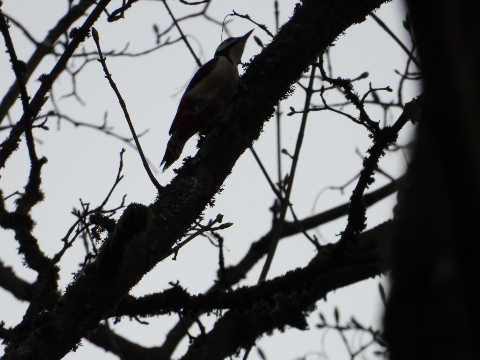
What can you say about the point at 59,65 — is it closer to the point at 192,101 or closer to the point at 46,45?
the point at 46,45

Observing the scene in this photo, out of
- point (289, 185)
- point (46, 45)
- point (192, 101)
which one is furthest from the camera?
point (192, 101)

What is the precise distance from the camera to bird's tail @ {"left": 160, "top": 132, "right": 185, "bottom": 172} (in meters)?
5.01

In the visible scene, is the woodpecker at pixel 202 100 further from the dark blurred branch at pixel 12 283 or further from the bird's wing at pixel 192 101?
the dark blurred branch at pixel 12 283

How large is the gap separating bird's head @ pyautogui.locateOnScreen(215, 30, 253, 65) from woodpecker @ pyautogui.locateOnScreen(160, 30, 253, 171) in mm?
54

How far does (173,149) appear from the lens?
505 cm

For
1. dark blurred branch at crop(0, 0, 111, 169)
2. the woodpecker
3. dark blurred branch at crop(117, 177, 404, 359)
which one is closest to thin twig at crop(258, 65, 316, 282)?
dark blurred branch at crop(117, 177, 404, 359)

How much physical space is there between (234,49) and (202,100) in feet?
3.40

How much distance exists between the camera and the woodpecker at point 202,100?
15.5 ft

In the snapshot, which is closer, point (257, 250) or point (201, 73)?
point (257, 250)

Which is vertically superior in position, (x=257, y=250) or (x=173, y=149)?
(x=173, y=149)

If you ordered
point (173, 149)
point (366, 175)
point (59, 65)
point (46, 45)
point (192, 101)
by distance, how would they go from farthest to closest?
point (173, 149) → point (192, 101) → point (46, 45) → point (59, 65) → point (366, 175)

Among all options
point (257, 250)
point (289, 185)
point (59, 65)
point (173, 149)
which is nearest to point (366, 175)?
point (59, 65)

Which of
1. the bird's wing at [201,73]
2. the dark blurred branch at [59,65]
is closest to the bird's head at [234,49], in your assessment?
the bird's wing at [201,73]

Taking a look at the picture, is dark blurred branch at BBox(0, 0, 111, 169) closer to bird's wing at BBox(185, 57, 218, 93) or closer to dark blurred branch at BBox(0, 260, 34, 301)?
dark blurred branch at BBox(0, 260, 34, 301)
